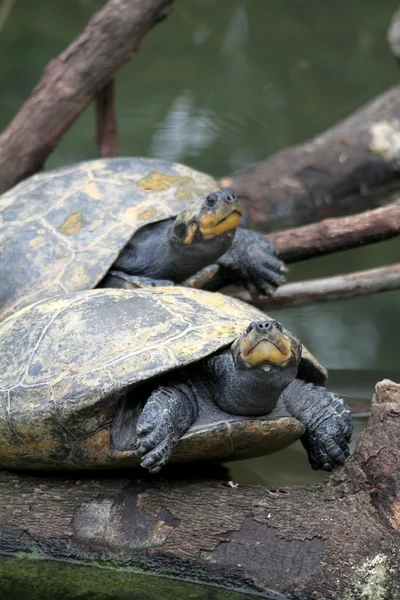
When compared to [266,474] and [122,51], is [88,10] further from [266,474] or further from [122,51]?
[266,474]

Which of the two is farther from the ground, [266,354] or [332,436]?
[266,354]

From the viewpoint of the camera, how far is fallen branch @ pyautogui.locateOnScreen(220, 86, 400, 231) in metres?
6.88

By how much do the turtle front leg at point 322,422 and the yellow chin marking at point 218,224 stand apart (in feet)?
2.92

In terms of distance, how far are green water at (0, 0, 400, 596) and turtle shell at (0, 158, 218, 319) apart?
138 cm

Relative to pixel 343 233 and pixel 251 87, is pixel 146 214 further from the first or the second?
pixel 251 87

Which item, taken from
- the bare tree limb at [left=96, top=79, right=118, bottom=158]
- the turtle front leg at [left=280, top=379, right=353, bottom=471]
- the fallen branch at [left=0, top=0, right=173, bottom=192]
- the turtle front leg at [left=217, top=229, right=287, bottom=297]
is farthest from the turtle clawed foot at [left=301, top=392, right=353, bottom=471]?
the bare tree limb at [left=96, top=79, right=118, bottom=158]

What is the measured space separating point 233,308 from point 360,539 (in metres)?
1.05

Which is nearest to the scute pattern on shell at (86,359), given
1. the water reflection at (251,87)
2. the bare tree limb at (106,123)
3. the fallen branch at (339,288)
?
the fallen branch at (339,288)

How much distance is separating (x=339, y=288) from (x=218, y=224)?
89 cm

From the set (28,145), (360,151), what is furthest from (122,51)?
(360,151)

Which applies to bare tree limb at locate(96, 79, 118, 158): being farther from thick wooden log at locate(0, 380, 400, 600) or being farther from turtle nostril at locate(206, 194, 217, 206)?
thick wooden log at locate(0, 380, 400, 600)

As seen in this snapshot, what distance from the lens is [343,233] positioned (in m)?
4.68

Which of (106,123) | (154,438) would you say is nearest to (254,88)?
(106,123)

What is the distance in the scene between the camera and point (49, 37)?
11.4 m
